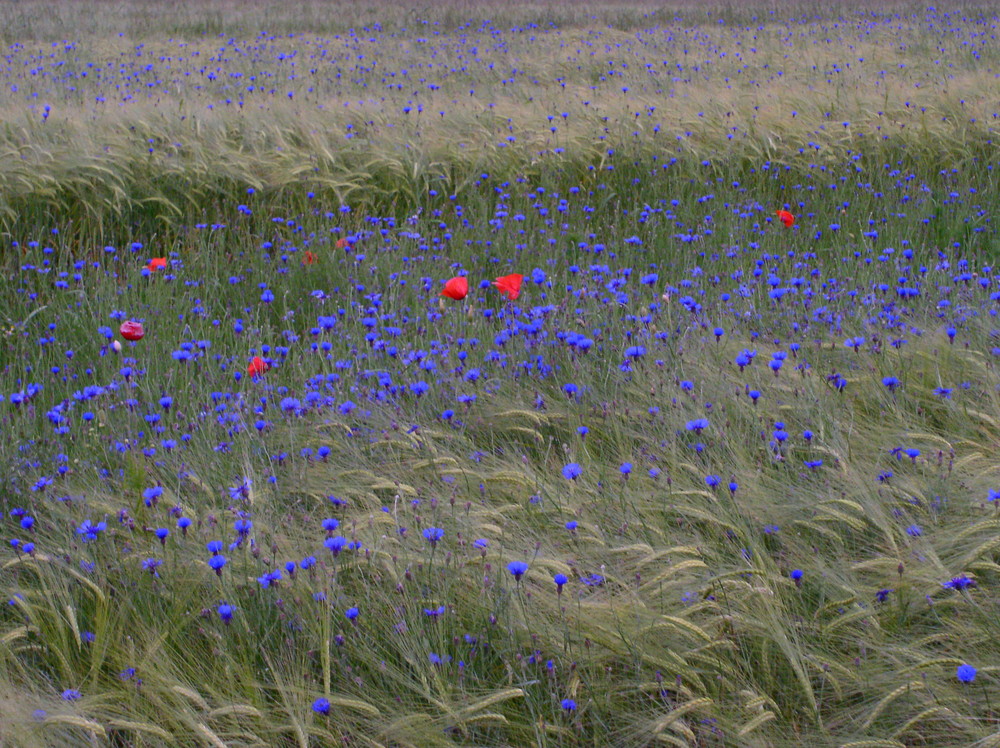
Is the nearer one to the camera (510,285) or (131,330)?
(131,330)

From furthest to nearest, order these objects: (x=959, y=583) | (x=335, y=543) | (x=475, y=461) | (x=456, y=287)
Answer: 1. (x=456, y=287)
2. (x=475, y=461)
3. (x=335, y=543)
4. (x=959, y=583)

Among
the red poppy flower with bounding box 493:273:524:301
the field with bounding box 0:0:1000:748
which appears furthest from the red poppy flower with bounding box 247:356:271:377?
the red poppy flower with bounding box 493:273:524:301

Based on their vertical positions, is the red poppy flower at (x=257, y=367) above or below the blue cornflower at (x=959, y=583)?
below

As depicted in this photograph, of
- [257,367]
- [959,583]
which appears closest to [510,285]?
[257,367]

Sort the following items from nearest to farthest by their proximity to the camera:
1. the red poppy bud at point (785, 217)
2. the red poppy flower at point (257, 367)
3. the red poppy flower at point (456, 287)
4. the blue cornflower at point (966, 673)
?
the blue cornflower at point (966, 673) → the red poppy flower at point (257, 367) → the red poppy flower at point (456, 287) → the red poppy bud at point (785, 217)

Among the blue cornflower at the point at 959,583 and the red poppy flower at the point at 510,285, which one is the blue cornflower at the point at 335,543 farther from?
the red poppy flower at the point at 510,285

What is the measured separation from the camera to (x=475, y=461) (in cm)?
225

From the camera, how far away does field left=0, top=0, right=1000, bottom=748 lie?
1.58m

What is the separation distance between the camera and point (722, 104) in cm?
663

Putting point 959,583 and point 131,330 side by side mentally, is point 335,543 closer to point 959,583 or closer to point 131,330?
point 959,583

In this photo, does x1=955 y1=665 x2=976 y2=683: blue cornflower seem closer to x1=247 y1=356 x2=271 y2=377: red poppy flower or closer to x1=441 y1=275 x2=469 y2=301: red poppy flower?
x1=247 y1=356 x2=271 y2=377: red poppy flower

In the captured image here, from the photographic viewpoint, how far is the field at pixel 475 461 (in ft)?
5.17

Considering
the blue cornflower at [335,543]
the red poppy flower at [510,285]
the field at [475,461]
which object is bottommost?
the field at [475,461]

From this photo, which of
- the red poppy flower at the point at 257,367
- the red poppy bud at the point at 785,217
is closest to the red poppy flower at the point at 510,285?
the red poppy flower at the point at 257,367
